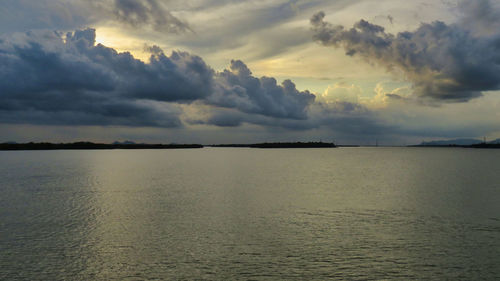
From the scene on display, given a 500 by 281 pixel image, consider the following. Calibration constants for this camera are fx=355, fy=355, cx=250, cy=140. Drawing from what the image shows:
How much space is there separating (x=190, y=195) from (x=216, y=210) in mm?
11777

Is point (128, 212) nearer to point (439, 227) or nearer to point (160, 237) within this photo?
point (160, 237)

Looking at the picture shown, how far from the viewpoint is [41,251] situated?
21.6 meters

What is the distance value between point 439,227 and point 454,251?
7164 mm

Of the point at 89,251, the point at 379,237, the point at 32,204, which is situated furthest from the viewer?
the point at 32,204

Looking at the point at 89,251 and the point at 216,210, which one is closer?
the point at 89,251

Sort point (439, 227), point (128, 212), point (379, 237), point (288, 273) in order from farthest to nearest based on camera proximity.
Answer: point (128, 212) → point (439, 227) → point (379, 237) → point (288, 273)

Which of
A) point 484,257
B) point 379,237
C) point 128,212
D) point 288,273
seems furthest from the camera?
point 128,212

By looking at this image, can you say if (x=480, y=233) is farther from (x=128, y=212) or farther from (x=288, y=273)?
(x=128, y=212)

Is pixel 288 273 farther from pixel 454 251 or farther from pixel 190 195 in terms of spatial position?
pixel 190 195

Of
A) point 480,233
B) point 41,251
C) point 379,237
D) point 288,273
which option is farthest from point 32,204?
point 480,233

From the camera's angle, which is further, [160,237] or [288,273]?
[160,237]

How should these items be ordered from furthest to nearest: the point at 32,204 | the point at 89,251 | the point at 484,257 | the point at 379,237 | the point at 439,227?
1. the point at 32,204
2. the point at 439,227
3. the point at 379,237
4. the point at 89,251
5. the point at 484,257

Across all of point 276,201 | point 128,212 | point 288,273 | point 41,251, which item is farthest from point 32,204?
point 288,273

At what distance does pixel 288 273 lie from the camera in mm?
18000
